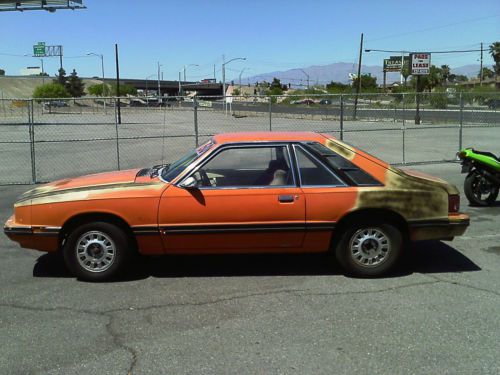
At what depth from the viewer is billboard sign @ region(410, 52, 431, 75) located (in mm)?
33594

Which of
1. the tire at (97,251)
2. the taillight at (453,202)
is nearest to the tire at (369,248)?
the taillight at (453,202)

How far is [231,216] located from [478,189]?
528 cm

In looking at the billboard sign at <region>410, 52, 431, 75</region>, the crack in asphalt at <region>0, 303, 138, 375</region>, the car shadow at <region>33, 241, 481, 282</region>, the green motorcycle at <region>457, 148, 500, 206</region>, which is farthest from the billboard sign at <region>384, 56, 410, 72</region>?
the crack in asphalt at <region>0, 303, 138, 375</region>

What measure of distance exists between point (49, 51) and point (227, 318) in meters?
112

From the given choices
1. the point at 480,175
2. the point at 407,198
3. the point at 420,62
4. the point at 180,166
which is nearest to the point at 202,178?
the point at 180,166

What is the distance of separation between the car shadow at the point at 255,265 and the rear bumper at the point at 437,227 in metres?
0.46

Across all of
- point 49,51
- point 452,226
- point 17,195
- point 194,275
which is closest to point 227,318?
point 194,275

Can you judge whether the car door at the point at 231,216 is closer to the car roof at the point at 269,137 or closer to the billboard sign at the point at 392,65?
the car roof at the point at 269,137

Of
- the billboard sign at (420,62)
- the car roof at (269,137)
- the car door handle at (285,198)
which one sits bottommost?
the car door handle at (285,198)

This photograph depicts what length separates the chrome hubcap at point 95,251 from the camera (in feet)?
16.5

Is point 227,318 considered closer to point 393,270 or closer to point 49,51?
point 393,270

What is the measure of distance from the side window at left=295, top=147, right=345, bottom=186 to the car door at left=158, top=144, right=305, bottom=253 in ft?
0.41

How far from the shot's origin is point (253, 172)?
215 inches

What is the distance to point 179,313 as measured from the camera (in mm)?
4387
